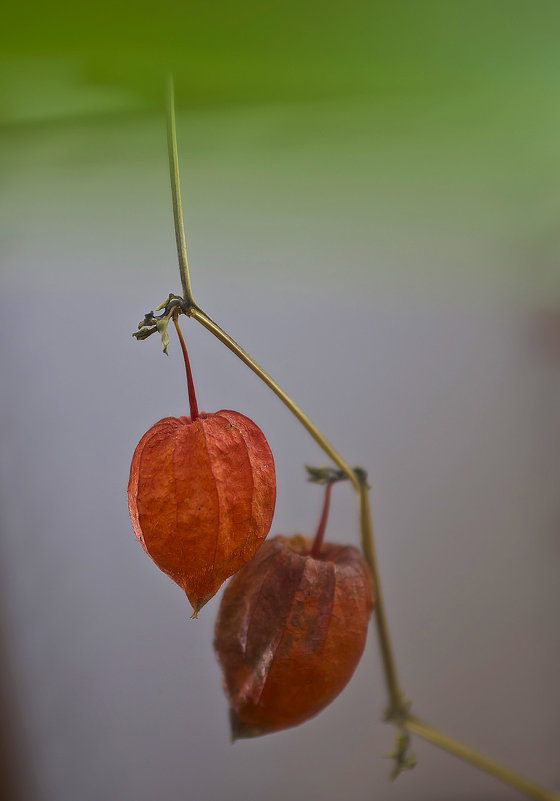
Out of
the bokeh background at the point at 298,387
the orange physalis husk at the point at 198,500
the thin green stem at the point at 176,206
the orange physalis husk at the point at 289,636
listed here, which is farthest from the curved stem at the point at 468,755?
the thin green stem at the point at 176,206

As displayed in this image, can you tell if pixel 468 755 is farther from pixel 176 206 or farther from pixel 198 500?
pixel 176 206

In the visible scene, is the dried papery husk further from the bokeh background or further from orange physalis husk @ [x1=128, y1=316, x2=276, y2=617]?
the bokeh background

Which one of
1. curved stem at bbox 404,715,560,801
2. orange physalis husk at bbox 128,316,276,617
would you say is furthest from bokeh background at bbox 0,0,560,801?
orange physalis husk at bbox 128,316,276,617

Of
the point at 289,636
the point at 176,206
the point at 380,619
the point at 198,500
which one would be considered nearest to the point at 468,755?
the point at 380,619

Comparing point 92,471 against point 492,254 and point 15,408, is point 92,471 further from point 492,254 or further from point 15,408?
point 492,254

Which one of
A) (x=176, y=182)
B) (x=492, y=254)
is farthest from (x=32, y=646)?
(x=492, y=254)
